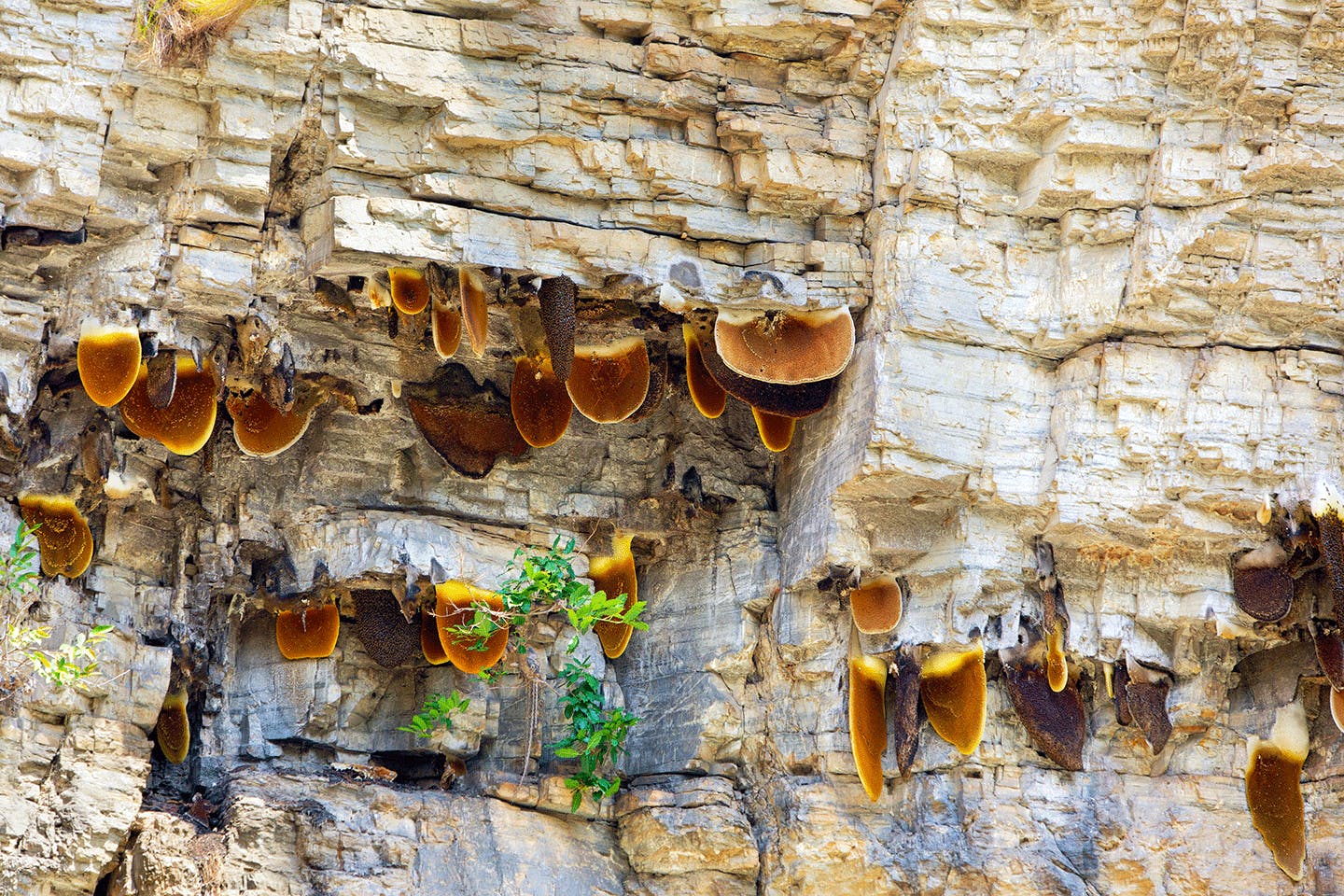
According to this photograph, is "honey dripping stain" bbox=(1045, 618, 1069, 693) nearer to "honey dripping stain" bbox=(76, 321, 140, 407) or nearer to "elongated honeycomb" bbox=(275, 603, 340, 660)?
"elongated honeycomb" bbox=(275, 603, 340, 660)

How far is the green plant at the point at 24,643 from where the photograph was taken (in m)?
9.11

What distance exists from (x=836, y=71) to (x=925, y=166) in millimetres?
772

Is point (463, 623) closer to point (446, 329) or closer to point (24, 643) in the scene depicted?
point (446, 329)

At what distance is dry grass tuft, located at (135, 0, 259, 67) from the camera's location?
922cm

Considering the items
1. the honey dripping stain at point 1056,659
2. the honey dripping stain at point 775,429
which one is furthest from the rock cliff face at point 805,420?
the honey dripping stain at point 775,429

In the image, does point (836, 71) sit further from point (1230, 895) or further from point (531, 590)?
point (1230, 895)

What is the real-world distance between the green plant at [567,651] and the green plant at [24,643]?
6.18ft

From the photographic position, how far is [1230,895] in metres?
10.1

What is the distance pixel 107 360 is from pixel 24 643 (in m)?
1.45

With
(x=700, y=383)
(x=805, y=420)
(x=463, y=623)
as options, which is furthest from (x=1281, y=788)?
(x=463, y=623)

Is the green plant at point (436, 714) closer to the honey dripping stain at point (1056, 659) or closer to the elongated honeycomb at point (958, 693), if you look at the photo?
the elongated honeycomb at point (958, 693)

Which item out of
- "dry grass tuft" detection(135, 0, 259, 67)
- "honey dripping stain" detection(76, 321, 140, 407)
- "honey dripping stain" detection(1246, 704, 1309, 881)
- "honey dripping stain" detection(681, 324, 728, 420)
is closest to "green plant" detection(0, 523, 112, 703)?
"honey dripping stain" detection(76, 321, 140, 407)

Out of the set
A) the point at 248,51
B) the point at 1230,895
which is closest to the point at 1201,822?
the point at 1230,895

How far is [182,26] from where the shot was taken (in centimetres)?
924
